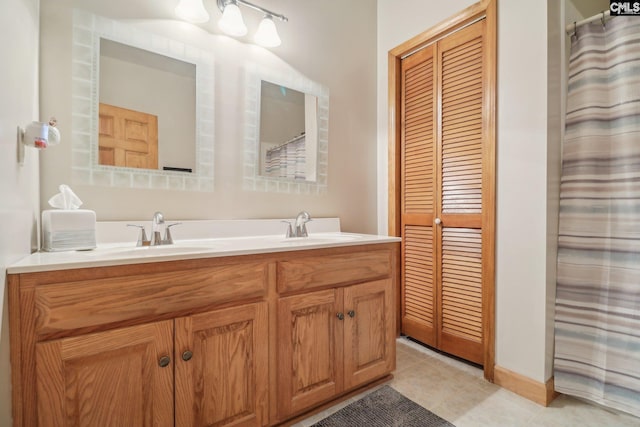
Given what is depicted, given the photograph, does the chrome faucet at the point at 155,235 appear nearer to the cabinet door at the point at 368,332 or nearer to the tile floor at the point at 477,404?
the cabinet door at the point at 368,332

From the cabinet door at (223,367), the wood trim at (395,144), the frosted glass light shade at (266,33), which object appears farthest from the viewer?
the wood trim at (395,144)

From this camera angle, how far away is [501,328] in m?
1.62

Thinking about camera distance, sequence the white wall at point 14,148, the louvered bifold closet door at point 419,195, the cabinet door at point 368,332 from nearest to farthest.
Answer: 1. the white wall at point 14,148
2. the cabinet door at point 368,332
3. the louvered bifold closet door at point 419,195

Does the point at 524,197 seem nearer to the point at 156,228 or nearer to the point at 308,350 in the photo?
the point at 308,350

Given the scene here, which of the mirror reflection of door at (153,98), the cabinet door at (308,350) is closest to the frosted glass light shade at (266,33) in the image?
the mirror reflection of door at (153,98)

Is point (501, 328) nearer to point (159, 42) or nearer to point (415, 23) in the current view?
point (415, 23)

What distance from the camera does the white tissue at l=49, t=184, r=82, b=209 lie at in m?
1.14

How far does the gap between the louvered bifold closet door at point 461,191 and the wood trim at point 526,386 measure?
15 centimetres

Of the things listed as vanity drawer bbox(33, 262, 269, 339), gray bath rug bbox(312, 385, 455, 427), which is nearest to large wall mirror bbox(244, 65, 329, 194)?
vanity drawer bbox(33, 262, 269, 339)

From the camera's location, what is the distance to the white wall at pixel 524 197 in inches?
57.7

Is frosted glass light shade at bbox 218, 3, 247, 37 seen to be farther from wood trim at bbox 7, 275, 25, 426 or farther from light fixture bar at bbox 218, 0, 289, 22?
wood trim at bbox 7, 275, 25, 426

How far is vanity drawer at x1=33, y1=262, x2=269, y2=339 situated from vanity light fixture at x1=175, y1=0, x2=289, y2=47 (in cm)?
125

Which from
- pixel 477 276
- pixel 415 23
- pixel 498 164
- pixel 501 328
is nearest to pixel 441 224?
pixel 477 276

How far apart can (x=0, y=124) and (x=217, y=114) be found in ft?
3.11
